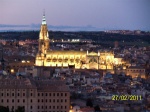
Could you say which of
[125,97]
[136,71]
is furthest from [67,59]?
[125,97]

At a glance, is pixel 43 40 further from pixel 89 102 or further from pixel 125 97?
pixel 89 102

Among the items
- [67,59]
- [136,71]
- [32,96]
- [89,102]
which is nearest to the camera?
[32,96]

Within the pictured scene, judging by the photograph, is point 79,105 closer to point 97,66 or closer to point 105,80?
point 105,80

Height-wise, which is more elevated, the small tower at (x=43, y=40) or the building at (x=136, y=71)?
the small tower at (x=43, y=40)

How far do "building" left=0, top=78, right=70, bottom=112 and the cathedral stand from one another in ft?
83.1

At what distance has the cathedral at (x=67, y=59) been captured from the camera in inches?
2414

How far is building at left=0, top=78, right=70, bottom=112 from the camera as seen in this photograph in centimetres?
3394

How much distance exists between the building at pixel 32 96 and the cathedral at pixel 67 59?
2534 centimetres

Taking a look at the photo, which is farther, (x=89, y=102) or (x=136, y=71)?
(x=136, y=71)

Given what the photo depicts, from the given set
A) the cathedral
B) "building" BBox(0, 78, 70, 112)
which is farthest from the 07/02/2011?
the cathedral

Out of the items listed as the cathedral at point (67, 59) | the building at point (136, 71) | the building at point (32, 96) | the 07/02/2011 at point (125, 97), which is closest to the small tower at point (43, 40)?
the cathedral at point (67, 59)

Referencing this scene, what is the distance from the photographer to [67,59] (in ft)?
206

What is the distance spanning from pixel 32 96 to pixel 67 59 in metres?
Answer: 28.7

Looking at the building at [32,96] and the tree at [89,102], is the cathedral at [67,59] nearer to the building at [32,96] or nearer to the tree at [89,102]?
the tree at [89,102]
